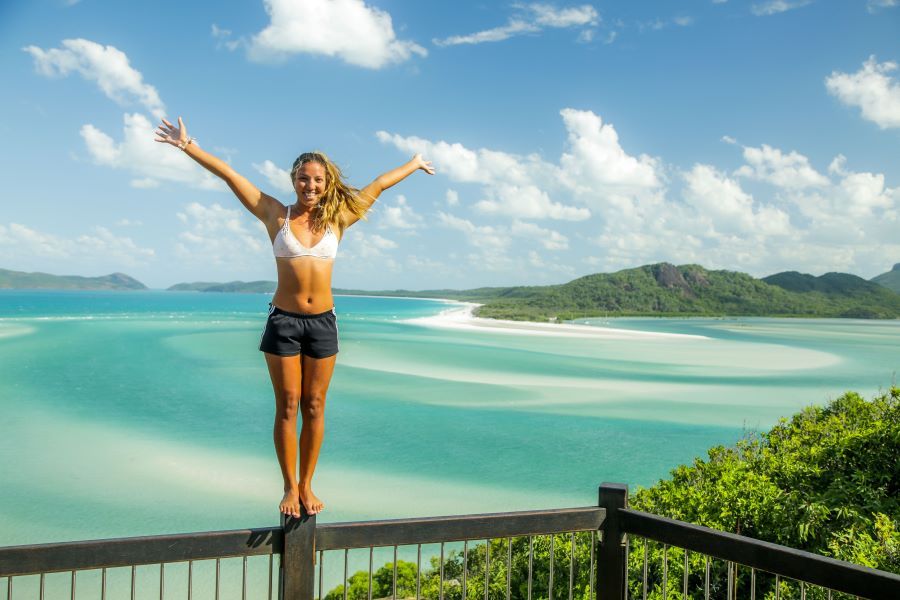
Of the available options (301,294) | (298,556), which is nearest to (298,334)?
(301,294)

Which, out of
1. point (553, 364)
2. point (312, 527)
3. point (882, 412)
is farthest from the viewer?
point (553, 364)

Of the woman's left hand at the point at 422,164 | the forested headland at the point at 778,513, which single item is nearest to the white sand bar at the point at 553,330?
the forested headland at the point at 778,513

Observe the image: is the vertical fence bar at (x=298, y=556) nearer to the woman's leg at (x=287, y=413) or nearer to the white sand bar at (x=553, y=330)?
the woman's leg at (x=287, y=413)

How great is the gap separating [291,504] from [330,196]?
1153 mm

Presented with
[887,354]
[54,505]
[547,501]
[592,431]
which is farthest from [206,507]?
[887,354]

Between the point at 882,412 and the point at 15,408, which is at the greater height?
the point at 882,412

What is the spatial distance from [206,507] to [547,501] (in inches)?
287

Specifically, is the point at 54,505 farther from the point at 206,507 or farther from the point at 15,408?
the point at 15,408

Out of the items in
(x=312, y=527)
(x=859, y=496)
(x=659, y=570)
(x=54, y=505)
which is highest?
(x=312, y=527)

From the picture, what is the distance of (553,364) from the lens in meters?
37.2

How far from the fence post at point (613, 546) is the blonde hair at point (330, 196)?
1526mm

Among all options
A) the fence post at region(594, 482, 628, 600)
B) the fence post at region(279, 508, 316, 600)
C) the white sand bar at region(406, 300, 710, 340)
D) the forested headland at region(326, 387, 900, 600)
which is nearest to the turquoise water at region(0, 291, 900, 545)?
the forested headland at region(326, 387, 900, 600)

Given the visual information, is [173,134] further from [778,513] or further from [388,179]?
[778,513]

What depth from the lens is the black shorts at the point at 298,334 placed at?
2.44 m
